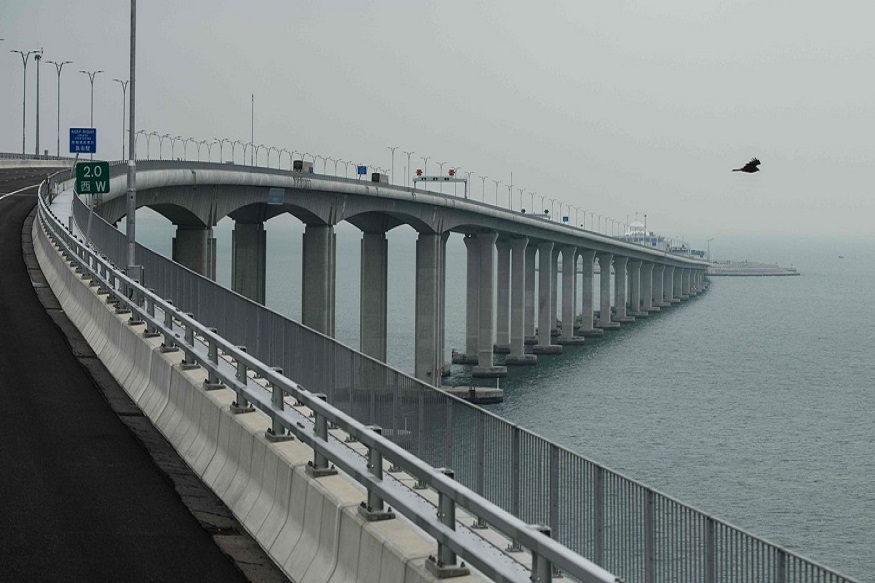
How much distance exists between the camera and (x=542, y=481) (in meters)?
11.8

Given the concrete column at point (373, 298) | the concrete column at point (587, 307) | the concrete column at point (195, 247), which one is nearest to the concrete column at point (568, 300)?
the concrete column at point (587, 307)

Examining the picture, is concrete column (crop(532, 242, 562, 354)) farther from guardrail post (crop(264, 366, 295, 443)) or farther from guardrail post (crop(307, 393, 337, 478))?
guardrail post (crop(307, 393, 337, 478))

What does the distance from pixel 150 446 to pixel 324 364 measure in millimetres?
2786

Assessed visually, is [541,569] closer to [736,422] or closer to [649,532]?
[649,532]

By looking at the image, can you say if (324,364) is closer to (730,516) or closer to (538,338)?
(730,516)

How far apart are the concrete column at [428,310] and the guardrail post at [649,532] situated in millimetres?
98818

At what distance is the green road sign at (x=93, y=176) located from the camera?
37.6 meters

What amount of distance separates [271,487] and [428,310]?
337ft

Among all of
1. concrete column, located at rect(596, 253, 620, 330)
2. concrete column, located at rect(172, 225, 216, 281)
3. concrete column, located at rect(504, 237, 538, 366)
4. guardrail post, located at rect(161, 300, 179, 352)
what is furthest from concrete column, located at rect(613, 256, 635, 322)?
guardrail post, located at rect(161, 300, 179, 352)

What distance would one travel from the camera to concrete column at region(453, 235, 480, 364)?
132750mm

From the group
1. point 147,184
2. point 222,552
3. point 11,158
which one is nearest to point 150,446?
point 222,552

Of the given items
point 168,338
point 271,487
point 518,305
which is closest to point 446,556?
point 271,487

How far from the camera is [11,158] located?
12350 cm

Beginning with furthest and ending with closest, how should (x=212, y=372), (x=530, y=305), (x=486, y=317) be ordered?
(x=530, y=305) → (x=486, y=317) → (x=212, y=372)
